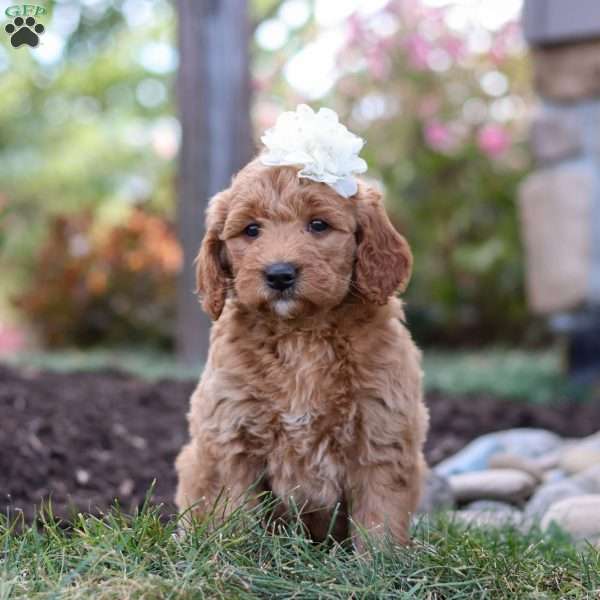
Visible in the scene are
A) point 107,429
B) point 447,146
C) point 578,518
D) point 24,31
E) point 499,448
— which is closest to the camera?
point 24,31

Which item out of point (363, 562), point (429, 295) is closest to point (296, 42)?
point (429, 295)

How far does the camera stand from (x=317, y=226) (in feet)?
12.1

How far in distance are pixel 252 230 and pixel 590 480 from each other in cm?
276

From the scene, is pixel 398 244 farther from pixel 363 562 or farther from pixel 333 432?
pixel 363 562

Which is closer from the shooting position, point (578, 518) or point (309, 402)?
point (309, 402)

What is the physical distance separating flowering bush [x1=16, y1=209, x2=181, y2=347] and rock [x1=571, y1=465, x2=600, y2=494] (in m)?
6.91

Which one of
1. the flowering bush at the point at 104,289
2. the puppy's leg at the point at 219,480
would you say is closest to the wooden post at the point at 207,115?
the flowering bush at the point at 104,289

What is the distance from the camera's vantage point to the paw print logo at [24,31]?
4.00 m

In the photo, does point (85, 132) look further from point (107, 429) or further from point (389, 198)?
point (107, 429)

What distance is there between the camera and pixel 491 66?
1264 centimetres

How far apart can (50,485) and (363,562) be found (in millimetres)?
2057

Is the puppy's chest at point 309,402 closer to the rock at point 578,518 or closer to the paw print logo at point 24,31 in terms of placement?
the rock at point 578,518

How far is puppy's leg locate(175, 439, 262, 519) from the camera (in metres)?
3.65

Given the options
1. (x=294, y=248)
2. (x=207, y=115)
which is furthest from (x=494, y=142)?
(x=294, y=248)
